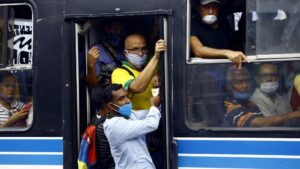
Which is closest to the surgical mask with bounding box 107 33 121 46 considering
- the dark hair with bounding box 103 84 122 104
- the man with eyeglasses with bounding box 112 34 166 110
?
the man with eyeglasses with bounding box 112 34 166 110

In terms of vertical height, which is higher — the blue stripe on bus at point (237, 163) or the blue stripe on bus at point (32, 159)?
the blue stripe on bus at point (237, 163)

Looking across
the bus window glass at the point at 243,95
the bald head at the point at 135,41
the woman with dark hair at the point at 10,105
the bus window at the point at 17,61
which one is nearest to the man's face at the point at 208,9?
the bus window glass at the point at 243,95

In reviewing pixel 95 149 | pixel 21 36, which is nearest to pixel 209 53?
pixel 95 149

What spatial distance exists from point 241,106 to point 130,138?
0.84 metres

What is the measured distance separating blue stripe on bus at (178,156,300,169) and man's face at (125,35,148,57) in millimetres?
896

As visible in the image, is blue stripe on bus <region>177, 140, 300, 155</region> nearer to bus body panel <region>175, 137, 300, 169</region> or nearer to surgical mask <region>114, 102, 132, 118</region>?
bus body panel <region>175, 137, 300, 169</region>

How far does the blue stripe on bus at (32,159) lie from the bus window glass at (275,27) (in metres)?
1.71

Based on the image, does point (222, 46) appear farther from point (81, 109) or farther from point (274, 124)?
point (81, 109)

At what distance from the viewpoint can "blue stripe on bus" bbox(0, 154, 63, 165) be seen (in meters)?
4.56

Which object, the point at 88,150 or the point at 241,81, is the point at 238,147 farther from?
the point at 88,150

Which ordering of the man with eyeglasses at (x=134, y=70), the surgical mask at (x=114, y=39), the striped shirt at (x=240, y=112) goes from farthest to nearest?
the surgical mask at (x=114, y=39)
the man with eyeglasses at (x=134, y=70)
the striped shirt at (x=240, y=112)

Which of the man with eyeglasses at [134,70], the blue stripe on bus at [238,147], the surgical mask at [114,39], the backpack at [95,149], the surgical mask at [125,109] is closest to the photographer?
the blue stripe on bus at [238,147]

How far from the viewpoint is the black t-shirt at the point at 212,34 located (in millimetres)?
4359

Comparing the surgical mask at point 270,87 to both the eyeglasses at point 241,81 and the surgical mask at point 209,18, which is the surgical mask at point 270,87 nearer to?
the eyeglasses at point 241,81
